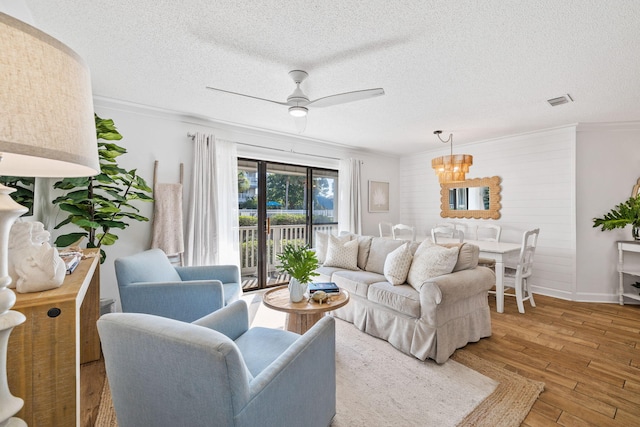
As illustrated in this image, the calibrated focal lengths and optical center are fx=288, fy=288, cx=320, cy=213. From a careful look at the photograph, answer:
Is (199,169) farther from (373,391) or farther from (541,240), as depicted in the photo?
(541,240)

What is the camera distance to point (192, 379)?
1000 millimetres

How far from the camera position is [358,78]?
2.55 meters

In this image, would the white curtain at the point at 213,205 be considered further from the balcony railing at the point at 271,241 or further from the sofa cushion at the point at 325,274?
the sofa cushion at the point at 325,274

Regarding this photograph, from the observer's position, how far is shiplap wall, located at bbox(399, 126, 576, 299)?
4066 millimetres

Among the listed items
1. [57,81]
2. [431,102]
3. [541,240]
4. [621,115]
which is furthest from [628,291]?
[57,81]

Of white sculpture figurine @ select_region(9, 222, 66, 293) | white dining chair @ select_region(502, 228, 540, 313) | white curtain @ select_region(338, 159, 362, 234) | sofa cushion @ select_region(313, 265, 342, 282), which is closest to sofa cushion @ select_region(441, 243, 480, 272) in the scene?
white dining chair @ select_region(502, 228, 540, 313)

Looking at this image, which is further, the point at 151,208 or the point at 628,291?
the point at 628,291

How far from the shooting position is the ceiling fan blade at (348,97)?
2181 mm

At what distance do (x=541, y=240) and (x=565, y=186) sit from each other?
0.84 meters

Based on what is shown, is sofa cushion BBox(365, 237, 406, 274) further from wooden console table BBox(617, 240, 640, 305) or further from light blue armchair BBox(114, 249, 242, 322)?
wooden console table BBox(617, 240, 640, 305)

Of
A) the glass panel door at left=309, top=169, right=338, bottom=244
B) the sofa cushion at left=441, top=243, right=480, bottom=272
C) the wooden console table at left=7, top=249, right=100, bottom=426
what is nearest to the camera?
the wooden console table at left=7, top=249, right=100, bottom=426

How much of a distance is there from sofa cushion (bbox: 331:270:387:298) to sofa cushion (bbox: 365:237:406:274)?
10cm

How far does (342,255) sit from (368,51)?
2.30 meters

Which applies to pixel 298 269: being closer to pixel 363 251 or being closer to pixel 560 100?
pixel 363 251
